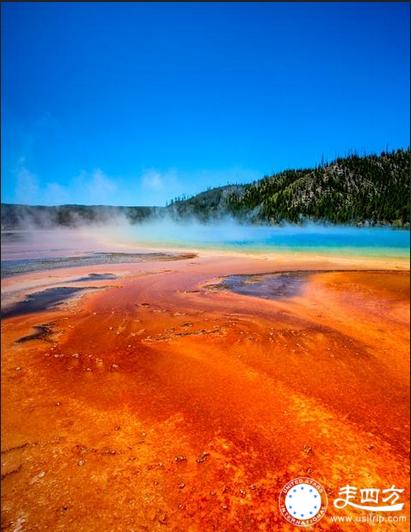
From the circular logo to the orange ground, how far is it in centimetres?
8

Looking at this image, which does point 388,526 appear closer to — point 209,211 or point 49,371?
point 49,371

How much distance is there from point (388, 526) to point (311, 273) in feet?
22.3

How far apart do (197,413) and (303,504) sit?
137 cm

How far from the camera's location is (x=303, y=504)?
192 cm

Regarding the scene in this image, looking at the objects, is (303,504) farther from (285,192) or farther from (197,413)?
(285,192)

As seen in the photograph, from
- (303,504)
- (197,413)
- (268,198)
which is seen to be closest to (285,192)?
(268,198)

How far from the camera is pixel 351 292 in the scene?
197 inches

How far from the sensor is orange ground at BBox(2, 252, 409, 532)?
2.10m

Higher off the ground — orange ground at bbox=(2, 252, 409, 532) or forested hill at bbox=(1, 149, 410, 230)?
forested hill at bbox=(1, 149, 410, 230)

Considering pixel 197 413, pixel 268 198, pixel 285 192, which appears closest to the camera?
pixel 197 413

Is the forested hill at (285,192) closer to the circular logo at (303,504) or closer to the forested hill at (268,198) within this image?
the forested hill at (268,198)

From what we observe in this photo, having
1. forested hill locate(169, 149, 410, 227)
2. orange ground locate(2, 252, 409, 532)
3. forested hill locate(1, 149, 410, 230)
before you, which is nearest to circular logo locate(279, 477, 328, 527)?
orange ground locate(2, 252, 409, 532)

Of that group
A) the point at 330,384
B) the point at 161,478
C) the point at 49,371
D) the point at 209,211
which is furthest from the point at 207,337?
the point at 209,211

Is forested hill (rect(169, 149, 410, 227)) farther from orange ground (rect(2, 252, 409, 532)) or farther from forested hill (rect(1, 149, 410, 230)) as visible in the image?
orange ground (rect(2, 252, 409, 532))
